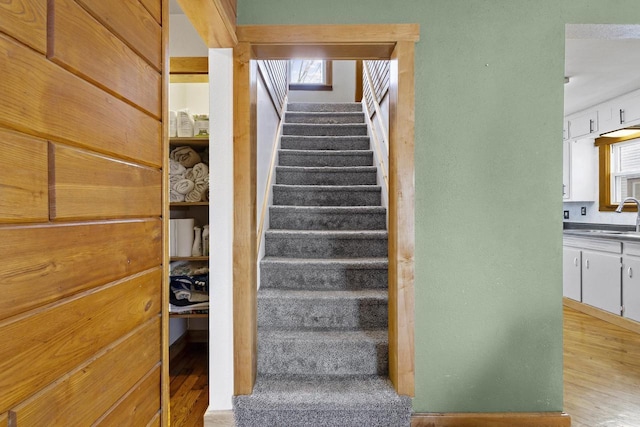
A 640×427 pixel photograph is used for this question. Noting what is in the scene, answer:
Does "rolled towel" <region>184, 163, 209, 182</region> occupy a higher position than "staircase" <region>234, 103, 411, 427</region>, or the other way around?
"rolled towel" <region>184, 163, 209, 182</region>

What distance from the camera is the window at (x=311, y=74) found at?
517cm

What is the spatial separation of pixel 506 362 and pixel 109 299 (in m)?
1.85

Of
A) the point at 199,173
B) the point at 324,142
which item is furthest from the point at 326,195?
the point at 199,173

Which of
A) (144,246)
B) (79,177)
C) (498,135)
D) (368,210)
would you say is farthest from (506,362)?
(79,177)

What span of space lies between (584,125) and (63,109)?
4.97 metres

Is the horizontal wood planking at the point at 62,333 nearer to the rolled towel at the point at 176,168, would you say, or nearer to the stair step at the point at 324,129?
the rolled towel at the point at 176,168

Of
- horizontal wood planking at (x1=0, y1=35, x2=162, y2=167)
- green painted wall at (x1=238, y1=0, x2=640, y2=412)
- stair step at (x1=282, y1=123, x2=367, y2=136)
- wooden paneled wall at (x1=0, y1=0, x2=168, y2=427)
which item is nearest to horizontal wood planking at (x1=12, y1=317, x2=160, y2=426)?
wooden paneled wall at (x1=0, y1=0, x2=168, y2=427)

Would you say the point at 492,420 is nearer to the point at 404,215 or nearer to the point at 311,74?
the point at 404,215

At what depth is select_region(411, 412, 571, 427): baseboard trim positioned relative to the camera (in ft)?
5.80

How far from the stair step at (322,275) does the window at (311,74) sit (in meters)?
3.52

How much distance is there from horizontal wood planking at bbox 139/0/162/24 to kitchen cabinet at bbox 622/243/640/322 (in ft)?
12.8

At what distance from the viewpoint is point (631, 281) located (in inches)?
124

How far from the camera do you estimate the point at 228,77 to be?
1789 mm

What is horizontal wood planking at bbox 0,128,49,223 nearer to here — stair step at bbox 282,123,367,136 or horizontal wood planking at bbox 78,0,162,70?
horizontal wood planking at bbox 78,0,162,70
